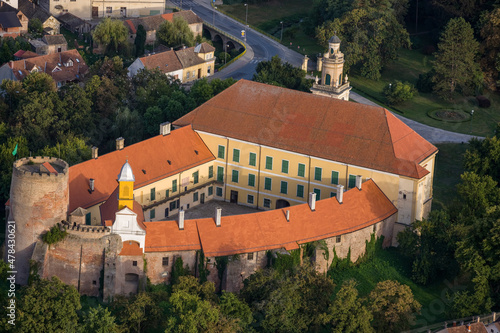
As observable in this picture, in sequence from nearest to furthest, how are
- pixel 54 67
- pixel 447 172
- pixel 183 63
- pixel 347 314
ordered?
pixel 347 314, pixel 447 172, pixel 54 67, pixel 183 63

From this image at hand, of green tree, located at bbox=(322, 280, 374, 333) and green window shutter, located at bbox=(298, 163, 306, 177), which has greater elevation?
green window shutter, located at bbox=(298, 163, 306, 177)

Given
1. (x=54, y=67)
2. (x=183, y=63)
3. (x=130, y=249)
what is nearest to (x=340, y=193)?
(x=130, y=249)

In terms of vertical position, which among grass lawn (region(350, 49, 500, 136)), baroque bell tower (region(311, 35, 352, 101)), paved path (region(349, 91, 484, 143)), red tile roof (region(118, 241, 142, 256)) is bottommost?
paved path (region(349, 91, 484, 143))

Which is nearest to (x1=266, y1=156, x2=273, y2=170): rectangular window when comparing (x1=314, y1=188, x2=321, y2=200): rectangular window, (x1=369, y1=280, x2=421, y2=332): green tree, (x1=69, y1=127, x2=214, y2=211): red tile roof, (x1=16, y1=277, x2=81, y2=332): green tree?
(x1=314, y1=188, x2=321, y2=200): rectangular window

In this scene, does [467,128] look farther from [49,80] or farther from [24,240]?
[24,240]

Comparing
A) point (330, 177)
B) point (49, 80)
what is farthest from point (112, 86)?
point (330, 177)

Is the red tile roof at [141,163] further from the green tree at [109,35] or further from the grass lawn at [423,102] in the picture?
the green tree at [109,35]

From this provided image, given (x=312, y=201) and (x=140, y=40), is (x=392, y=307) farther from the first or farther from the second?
(x=140, y=40)

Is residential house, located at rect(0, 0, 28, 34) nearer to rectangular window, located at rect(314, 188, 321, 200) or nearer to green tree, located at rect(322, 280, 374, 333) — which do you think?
rectangular window, located at rect(314, 188, 321, 200)
